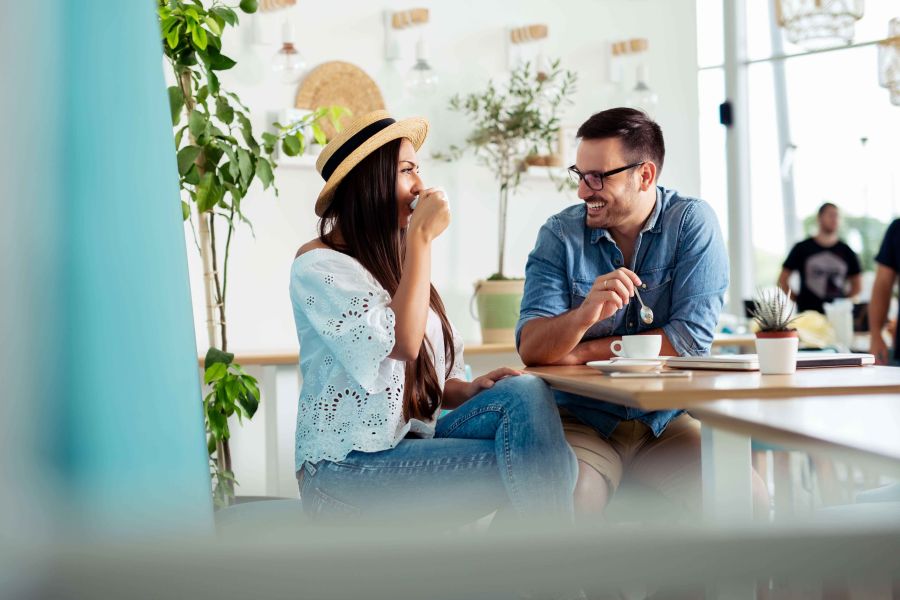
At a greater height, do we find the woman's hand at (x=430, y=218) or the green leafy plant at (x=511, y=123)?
the green leafy plant at (x=511, y=123)

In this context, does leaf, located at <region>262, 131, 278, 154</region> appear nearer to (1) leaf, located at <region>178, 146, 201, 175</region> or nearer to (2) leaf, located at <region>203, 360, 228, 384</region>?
(1) leaf, located at <region>178, 146, 201, 175</region>

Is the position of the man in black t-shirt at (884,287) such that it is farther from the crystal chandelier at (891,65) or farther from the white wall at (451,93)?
→ the white wall at (451,93)

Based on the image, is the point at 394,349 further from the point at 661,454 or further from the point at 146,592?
the point at 146,592

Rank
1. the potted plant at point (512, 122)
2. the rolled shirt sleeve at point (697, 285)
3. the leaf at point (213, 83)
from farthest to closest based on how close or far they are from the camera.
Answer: the potted plant at point (512, 122) < the leaf at point (213, 83) < the rolled shirt sleeve at point (697, 285)

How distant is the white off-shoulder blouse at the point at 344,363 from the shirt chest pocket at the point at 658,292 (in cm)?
70

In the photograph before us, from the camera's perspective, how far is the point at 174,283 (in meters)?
0.43

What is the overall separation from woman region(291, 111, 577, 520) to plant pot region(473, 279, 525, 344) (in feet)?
6.88

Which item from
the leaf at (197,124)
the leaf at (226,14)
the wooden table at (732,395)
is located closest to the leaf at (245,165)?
the leaf at (197,124)

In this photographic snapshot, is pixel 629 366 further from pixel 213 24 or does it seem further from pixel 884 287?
pixel 884 287

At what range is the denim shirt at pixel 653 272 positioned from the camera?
77.7 inches

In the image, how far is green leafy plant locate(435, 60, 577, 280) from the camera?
171 inches

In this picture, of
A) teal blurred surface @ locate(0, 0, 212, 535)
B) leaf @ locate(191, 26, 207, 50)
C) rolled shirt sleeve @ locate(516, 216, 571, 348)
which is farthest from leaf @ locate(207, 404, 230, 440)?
teal blurred surface @ locate(0, 0, 212, 535)

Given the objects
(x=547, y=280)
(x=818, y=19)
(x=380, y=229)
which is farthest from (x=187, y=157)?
(x=818, y=19)

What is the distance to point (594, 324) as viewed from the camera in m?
2.05
